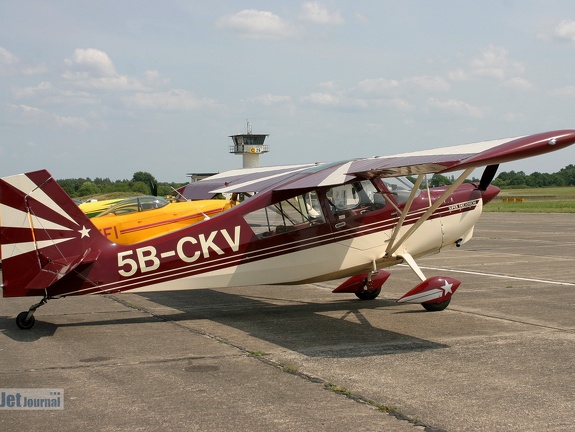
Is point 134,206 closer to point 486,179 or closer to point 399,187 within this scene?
point 399,187

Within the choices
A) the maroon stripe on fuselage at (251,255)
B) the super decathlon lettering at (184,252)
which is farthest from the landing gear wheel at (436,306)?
the super decathlon lettering at (184,252)

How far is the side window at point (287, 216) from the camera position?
397 inches

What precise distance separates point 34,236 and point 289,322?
3.63 meters

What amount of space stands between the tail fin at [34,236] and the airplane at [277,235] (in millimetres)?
13

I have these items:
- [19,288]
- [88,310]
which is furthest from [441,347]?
[88,310]

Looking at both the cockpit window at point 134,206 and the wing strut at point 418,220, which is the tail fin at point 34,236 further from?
the cockpit window at point 134,206

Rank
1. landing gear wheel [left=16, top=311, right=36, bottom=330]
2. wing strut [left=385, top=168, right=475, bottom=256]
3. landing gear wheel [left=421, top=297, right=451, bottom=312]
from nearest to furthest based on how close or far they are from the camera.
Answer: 1. landing gear wheel [left=16, top=311, right=36, bottom=330]
2. wing strut [left=385, top=168, right=475, bottom=256]
3. landing gear wheel [left=421, top=297, right=451, bottom=312]

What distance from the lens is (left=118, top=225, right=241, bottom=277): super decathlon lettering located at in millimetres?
9406

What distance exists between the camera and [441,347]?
8.01m

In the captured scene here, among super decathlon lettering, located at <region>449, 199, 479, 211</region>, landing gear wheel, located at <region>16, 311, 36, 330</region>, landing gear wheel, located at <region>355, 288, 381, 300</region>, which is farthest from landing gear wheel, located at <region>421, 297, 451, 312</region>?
landing gear wheel, located at <region>16, 311, 36, 330</region>

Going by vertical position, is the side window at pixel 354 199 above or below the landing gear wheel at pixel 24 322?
above

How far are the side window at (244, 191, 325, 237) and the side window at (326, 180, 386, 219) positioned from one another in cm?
26

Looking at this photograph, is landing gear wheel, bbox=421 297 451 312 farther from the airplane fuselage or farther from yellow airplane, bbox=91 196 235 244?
yellow airplane, bbox=91 196 235 244

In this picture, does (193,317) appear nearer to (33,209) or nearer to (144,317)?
(144,317)
